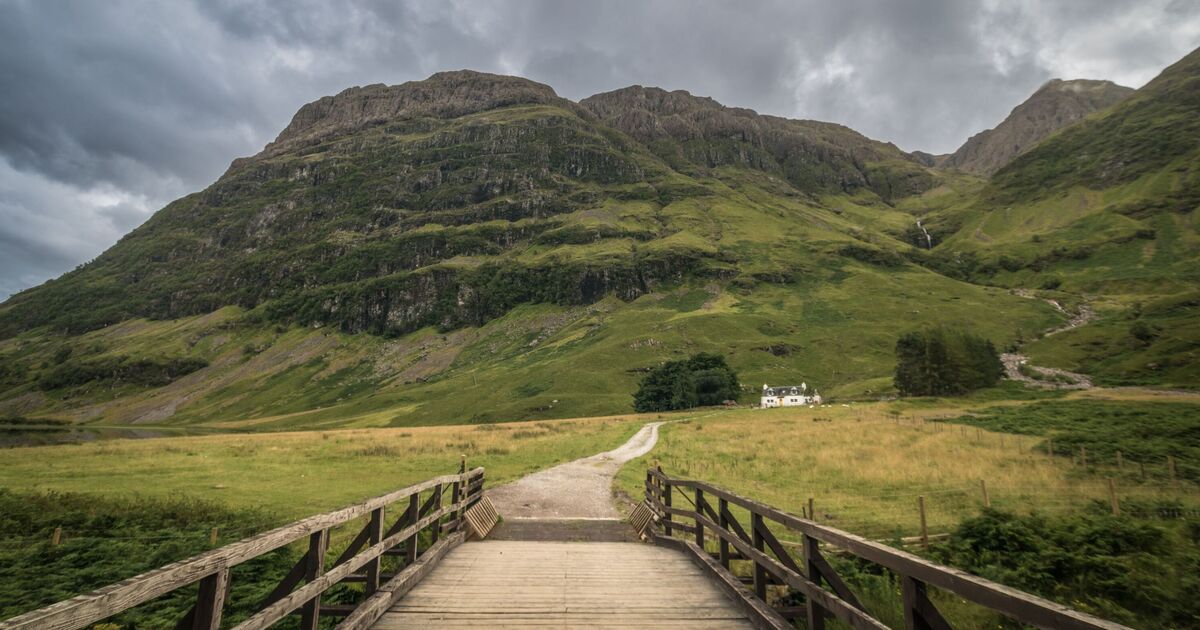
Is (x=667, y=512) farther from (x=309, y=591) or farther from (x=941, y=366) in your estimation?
(x=941, y=366)

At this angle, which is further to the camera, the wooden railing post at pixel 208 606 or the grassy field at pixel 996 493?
the grassy field at pixel 996 493

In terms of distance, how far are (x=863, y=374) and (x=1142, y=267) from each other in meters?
128

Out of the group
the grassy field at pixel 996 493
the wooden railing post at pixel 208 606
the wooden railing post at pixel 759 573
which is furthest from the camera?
the grassy field at pixel 996 493

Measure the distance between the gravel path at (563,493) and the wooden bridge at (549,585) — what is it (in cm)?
669

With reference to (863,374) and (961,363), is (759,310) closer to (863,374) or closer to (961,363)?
(863,374)

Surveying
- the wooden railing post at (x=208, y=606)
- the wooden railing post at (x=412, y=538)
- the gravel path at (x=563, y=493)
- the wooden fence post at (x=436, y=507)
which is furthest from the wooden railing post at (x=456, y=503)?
the wooden railing post at (x=208, y=606)

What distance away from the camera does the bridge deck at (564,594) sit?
7352 mm

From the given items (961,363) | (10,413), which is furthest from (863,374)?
(10,413)

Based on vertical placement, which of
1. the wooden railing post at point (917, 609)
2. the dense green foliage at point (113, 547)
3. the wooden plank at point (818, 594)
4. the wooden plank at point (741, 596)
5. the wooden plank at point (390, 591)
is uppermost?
the wooden railing post at point (917, 609)

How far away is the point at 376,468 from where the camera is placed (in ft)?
104

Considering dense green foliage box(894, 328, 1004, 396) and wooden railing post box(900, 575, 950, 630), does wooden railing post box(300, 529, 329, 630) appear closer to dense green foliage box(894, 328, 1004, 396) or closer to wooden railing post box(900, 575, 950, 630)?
wooden railing post box(900, 575, 950, 630)

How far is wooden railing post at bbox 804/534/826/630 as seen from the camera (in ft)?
21.6

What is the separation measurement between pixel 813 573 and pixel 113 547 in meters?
15.9

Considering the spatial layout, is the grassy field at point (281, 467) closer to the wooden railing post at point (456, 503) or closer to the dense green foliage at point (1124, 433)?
the wooden railing post at point (456, 503)
